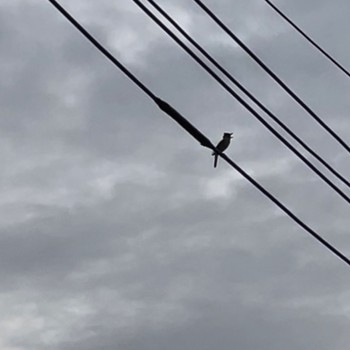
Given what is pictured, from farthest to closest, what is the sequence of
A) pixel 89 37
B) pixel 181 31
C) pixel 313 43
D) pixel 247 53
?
pixel 313 43, pixel 247 53, pixel 181 31, pixel 89 37

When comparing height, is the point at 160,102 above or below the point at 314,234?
above

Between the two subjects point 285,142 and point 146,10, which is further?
point 285,142

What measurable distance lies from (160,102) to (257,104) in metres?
1.54

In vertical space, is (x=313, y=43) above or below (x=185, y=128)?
above

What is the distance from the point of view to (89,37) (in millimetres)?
13797

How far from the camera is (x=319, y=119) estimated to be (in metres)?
16.6

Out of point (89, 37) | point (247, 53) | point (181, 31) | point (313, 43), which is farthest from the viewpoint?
point (313, 43)

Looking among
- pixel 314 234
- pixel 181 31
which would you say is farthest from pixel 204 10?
pixel 314 234

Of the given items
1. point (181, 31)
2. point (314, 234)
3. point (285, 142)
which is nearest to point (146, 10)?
point (181, 31)

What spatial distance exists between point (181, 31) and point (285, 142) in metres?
2.20

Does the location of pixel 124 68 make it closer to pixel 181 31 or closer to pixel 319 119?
pixel 181 31

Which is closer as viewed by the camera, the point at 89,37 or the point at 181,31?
the point at 89,37

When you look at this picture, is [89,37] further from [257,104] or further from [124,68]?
[257,104]

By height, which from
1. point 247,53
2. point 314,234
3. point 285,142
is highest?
point 247,53
